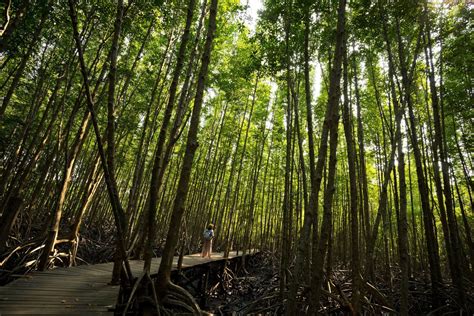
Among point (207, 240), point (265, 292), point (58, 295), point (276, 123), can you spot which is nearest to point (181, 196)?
point (58, 295)

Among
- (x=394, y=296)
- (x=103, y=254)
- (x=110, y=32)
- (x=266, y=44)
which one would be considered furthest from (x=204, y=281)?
(x=110, y=32)

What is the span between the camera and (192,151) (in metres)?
3.55

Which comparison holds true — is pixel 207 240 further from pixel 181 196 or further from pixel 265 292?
pixel 181 196

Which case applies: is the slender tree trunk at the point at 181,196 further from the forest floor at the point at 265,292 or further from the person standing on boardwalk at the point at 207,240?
the person standing on boardwalk at the point at 207,240

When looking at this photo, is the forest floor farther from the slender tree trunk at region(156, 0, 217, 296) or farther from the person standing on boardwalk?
the slender tree trunk at region(156, 0, 217, 296)

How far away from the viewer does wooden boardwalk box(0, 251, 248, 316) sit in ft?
10.3

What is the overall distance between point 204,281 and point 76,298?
4.46 meters

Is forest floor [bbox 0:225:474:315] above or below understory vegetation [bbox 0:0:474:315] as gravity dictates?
below

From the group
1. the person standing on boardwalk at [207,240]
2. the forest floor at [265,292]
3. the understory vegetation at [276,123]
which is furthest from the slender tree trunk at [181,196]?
the person standing on boardwalk at [207,240]

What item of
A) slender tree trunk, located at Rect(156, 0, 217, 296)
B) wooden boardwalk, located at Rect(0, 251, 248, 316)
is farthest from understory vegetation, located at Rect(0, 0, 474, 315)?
wooden boardwalk, located at Rect(0, 251, 248, 316)

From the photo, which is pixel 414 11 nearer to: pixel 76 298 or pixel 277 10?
pixel 277 10

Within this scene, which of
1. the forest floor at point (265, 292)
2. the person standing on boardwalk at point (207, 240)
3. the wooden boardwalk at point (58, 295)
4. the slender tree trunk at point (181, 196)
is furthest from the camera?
the person standing on boardwalk at point (207, 240)

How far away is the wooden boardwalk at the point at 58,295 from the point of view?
313cm

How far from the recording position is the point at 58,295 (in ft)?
12.1
